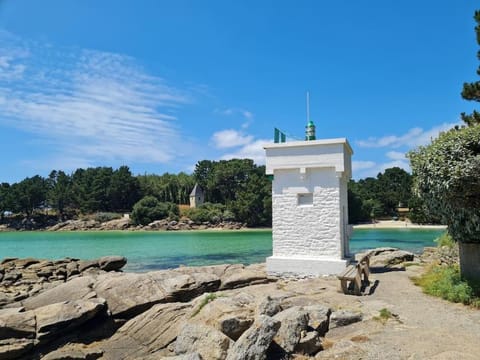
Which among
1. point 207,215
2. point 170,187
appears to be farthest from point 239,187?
point 170,187

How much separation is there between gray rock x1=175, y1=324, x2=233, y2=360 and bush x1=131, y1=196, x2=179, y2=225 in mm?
64494

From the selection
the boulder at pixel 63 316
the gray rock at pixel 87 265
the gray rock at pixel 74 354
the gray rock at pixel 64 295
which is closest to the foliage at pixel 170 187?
the gray rock at pixel 87 265

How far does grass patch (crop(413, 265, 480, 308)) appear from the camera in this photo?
8312mm

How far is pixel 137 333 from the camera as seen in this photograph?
832 cm

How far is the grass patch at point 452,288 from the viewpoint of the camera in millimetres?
8312

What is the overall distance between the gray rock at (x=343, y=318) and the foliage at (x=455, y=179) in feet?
11.9

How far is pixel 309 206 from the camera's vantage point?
1286cm

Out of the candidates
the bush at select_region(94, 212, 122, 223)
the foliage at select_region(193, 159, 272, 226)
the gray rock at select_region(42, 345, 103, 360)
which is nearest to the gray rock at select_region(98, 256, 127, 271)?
the gray rock at select_region(42, 345, 103, 360)

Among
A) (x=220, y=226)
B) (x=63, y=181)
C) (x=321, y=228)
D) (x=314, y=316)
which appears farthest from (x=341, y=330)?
(x=63, y=181)

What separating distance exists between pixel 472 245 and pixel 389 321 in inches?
142

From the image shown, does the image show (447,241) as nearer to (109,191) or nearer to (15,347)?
(15,347)

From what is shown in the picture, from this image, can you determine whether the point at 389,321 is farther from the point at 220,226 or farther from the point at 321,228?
the point at 220,226

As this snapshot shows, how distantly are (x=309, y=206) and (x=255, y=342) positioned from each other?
7.66m

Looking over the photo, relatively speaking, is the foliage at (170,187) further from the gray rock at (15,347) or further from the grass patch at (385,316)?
the grass patch at (385,316)
